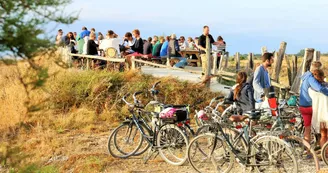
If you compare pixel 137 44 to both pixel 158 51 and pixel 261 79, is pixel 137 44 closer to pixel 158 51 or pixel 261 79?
pixel 158 51

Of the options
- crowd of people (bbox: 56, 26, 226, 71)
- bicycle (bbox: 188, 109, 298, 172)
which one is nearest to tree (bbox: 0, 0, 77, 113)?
bicycle (bbox: 188, 109, 298, 172)

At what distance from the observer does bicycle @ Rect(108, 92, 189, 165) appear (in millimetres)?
9836

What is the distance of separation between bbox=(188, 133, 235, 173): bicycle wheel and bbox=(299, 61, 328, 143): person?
1.72 m

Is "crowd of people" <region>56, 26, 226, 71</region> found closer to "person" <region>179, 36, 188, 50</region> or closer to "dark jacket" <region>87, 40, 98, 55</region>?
A: "dark jacket" <region>87, 40, 98, 55</region>

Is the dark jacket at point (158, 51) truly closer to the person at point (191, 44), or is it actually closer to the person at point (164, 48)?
the person at point (164, 48)

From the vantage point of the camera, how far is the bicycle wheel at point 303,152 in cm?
812

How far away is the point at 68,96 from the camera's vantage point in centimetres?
1616

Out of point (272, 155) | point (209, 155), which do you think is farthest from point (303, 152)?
point (209, 155)

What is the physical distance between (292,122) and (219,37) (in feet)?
35.3

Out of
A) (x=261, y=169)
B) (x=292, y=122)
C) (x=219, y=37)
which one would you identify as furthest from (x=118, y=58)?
(x=261, y=169)

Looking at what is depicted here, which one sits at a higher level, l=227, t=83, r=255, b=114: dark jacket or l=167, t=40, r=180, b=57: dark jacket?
l=167, t=40, r=180, b=57: dark jacket

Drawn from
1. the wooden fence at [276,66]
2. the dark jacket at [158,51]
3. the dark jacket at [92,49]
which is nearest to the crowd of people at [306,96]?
the wooden fence at [276,66]

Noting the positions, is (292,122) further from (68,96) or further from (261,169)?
(68,96)

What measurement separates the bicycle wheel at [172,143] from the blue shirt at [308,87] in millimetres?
2046
